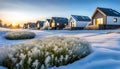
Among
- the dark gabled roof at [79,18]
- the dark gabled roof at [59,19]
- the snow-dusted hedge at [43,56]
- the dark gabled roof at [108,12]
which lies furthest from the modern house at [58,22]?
the snow-dusted hedge at [43,56]

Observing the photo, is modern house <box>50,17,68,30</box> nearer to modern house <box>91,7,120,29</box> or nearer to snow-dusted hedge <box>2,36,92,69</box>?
modern house <box>91,7,120,29</box>

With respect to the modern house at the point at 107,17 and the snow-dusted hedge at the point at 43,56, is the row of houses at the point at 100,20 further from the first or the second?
the snow-dusted hedge at the point at 43,56

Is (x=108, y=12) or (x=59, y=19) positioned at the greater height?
(x=108, y=12)

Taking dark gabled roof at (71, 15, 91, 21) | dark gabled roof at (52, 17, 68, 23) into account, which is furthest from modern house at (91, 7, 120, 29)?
dark gabled roof at (52, 17, 68, 23)

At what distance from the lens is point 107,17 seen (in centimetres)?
4841

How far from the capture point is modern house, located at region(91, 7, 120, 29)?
48.3 meters

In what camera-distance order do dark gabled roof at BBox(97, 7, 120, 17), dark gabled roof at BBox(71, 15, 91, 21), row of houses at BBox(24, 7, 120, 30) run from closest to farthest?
row of houses at BBox(24, 7, 120, 30)
dark gabled roof at BBox(97, 7, 120, 17)
dark gabled roof at BBox(71, 15, 91, 21)

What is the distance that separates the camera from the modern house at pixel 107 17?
48.3 m

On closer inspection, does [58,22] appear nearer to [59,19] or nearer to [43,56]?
[59,19]

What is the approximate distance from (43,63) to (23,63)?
55cm

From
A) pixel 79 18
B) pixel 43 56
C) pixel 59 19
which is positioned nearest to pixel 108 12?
pixel 79 18

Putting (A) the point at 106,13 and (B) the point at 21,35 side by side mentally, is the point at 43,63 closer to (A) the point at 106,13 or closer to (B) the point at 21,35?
(B) the point at 21,35

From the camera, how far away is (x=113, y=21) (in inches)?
1956

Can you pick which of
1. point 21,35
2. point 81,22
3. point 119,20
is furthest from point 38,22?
point 21,35
